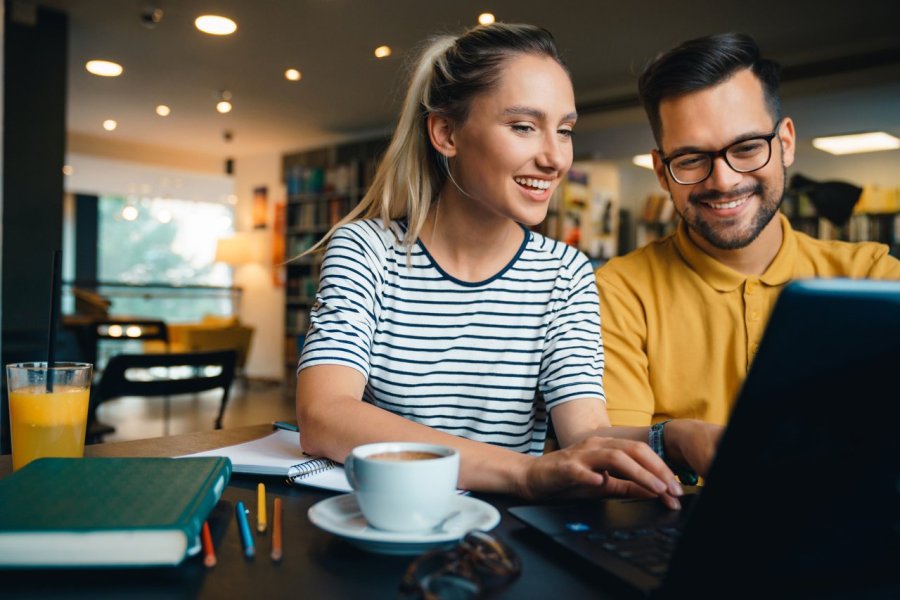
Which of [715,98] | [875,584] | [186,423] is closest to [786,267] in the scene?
[715,98]

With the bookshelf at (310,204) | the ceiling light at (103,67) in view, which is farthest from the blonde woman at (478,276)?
the bookshelf at (310,204)

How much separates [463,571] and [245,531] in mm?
246

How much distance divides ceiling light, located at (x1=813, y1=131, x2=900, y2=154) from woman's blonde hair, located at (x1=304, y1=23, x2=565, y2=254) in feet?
17.5

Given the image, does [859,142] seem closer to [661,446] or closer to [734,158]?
[734,158]

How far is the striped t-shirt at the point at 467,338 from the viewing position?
127 centimetres

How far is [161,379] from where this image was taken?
9.17 feet

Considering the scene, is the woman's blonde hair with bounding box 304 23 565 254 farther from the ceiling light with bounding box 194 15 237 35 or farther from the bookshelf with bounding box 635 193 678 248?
the bookshelf with bounding box 635 193 678 248

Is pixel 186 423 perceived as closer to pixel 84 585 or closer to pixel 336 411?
pixel 336 411

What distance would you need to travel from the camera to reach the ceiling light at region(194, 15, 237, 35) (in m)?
4.68

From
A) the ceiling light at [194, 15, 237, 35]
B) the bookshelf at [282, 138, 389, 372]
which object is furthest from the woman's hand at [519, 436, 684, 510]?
the bookshelf at [282, 138, 389, 372]

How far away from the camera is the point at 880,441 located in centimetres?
41

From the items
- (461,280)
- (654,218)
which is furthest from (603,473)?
(654,218)

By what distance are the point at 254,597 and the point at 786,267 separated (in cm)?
123

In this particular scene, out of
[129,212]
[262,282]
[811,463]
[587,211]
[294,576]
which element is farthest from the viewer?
[129,212]
